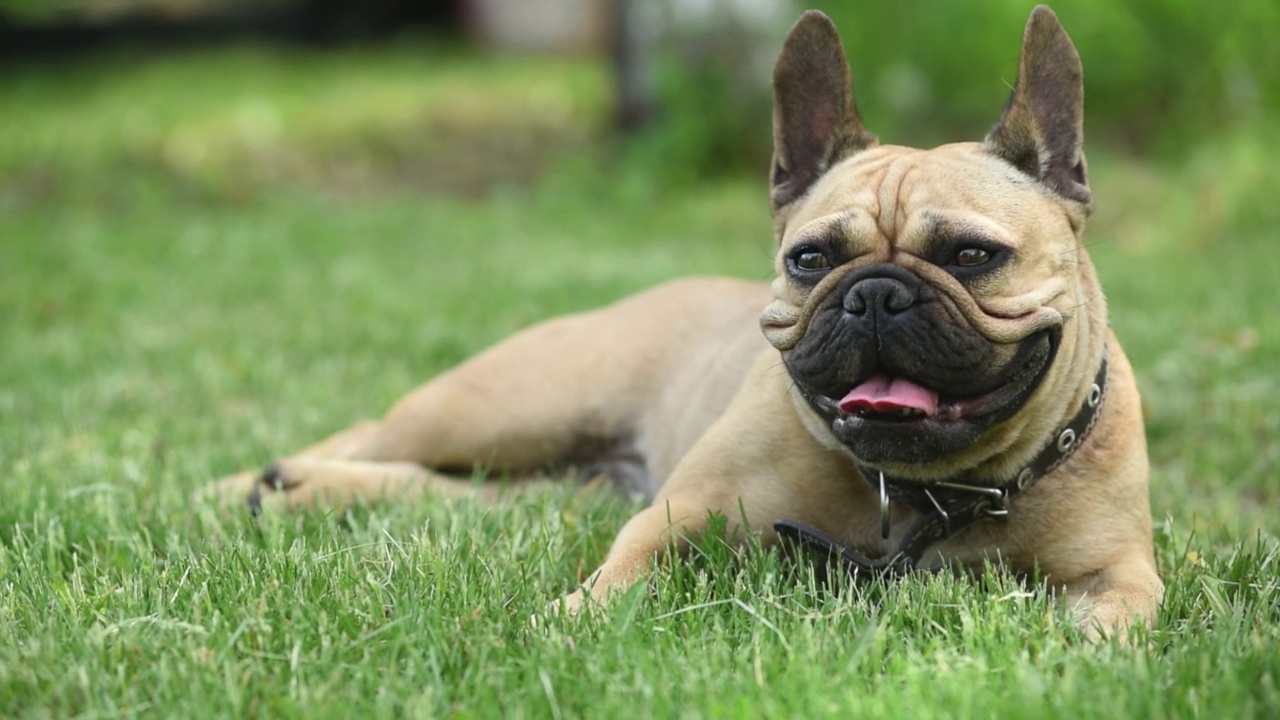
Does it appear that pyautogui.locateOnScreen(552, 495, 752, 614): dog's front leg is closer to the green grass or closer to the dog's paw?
the green grass

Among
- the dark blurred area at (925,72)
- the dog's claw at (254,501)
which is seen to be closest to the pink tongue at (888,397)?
the dog's claw at (254,501)

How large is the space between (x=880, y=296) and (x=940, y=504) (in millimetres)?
611

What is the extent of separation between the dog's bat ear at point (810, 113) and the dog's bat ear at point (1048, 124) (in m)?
0.46

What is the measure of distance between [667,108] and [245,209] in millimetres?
3918

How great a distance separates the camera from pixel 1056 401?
3.32m

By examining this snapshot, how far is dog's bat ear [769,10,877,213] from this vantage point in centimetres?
374

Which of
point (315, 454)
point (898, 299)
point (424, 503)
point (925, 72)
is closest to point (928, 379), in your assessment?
point (898, 299)

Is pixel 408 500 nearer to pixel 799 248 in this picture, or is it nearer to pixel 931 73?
pixel 799 248

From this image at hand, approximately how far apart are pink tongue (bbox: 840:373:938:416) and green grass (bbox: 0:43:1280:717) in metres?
→ 0.40

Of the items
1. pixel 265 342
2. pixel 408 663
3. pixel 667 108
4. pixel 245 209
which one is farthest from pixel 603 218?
pixel 408 663

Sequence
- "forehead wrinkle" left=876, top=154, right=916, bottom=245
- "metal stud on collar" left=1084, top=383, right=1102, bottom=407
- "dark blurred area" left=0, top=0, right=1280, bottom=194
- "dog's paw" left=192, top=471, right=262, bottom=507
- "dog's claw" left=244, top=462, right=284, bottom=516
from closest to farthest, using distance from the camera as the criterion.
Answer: "forehead wrinkle" left=876, top=154, right=916, bottom=245 → "metal stud on collar" left=1084, top=383, right=1102, bottom=407 → "dog's paw" left=192, top=471, right=262, bottom=507 → "dog's claw" left=244, top=462, right=284, bottom=516 → "dark blurred area" left=0, top=0, right=1280, bottom=194

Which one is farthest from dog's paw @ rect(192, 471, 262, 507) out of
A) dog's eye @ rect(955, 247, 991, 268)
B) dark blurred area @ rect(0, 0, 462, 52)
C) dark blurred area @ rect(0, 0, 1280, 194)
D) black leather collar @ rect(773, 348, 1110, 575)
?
dark blurred area @ rect(0, 0, 462, 52)

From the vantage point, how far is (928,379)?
3.07 m

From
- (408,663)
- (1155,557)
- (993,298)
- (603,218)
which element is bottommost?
(603,218)
